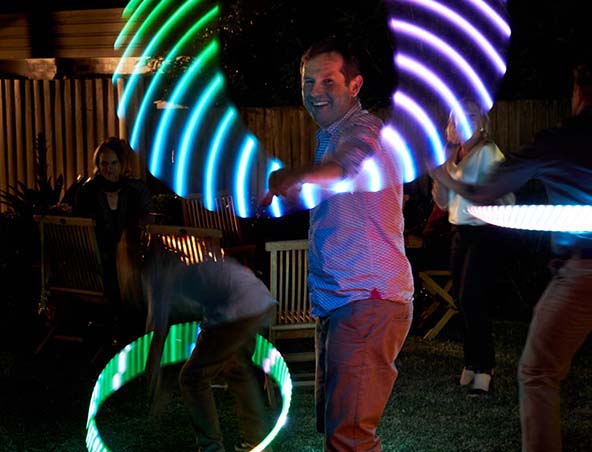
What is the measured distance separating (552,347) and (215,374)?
56.9 inches

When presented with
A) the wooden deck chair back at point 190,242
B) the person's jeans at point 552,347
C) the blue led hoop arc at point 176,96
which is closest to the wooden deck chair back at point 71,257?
the blue led hoop arc at point 176,96

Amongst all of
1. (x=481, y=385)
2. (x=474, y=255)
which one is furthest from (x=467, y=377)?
(x=474, y=255)

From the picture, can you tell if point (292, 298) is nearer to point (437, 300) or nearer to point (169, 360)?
point (169, 360)

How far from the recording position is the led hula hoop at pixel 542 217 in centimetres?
369

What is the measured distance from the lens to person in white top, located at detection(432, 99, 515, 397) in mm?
5418

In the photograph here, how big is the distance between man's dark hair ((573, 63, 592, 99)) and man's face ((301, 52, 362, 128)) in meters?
1.02

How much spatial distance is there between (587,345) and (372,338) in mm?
4046

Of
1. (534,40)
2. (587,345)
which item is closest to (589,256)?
(587,345)

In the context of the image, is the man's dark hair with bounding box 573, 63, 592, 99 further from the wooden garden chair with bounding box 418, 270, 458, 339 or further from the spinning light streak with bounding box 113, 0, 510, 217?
the wooden garden chair with bounding box 418, 270, 458, 339

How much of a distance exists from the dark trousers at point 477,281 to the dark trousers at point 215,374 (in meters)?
1.79

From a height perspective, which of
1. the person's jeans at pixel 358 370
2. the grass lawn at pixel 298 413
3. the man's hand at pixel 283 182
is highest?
the man's hand at pixel 283 182

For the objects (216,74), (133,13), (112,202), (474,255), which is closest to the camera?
(474,255)

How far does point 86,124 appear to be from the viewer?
9922mm

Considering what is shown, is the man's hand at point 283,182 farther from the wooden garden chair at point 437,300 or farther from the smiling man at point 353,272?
the wooden garden chair at point 437,300
